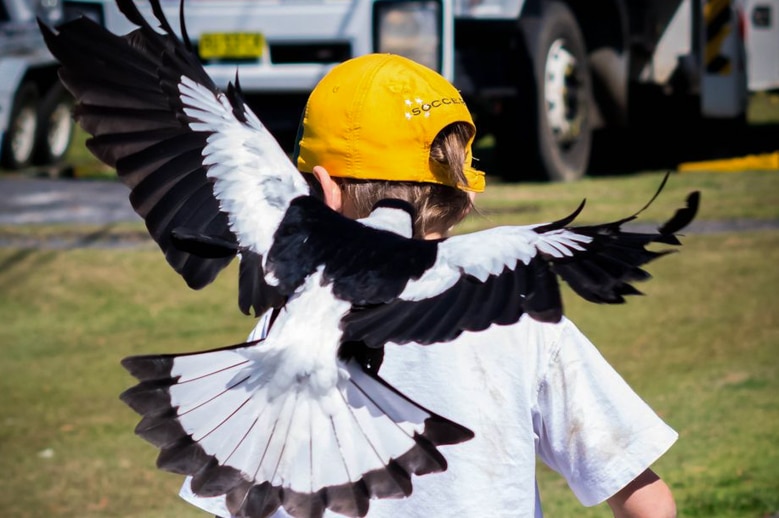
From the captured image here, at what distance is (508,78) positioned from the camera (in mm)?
9227

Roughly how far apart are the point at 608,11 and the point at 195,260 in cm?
863

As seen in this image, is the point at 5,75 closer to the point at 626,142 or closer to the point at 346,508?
the point at 626,142

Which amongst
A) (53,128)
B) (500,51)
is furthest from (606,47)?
(53,128)

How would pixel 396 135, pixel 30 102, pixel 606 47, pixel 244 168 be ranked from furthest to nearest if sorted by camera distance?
pixel 30 102, pixel 606 47, pixel 244 168, pixel 396 135

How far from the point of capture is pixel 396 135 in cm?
199

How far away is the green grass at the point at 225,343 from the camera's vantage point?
462cm

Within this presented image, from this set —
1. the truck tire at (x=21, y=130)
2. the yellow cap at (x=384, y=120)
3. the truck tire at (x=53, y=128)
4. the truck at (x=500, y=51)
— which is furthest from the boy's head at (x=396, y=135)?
the truck tire at (x=53, y=128)

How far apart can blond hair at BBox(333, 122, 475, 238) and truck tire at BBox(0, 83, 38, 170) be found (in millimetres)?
10453

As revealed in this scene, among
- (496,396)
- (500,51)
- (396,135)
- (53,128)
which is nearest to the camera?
(496,396)

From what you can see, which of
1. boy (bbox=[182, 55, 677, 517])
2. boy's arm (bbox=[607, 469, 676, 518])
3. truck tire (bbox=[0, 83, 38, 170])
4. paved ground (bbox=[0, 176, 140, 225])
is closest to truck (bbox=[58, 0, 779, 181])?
paved ground (bbox=[0, 176, 140, 225])

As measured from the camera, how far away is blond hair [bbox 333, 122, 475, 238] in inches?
78.5

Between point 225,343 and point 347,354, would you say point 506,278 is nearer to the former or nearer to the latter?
point 347,354

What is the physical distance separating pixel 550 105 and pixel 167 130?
294 inches

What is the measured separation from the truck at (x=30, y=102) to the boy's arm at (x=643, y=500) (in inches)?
412
